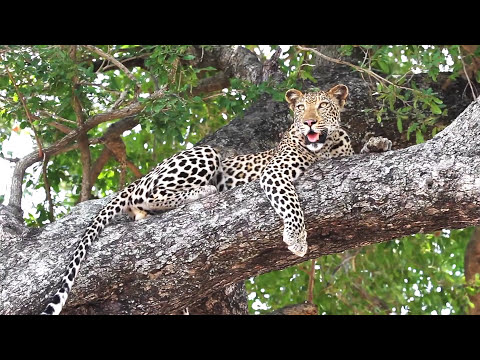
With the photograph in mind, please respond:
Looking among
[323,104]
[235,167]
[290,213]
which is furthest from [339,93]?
[290,213]

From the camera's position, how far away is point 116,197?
6879mm

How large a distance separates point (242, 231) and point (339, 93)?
7.00ft

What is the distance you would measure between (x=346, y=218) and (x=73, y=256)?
199 centimetres

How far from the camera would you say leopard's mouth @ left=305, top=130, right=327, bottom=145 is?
22.8 feet

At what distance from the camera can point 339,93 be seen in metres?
7.43

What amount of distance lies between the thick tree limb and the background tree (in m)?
1.20

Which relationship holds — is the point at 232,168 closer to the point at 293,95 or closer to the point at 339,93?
the point at 293,95

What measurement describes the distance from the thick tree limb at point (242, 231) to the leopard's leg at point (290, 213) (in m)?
0.07

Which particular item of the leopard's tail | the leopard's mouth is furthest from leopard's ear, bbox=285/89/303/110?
the leopard's tail

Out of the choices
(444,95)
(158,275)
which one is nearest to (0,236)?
(158,275)

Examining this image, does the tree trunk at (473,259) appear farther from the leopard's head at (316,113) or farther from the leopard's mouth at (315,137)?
the leopard's mouth at (315,137)

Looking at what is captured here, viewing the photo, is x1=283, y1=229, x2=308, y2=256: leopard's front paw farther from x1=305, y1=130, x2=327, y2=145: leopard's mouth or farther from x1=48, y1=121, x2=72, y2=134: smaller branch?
x1=48, y1=121, x2=72, y2=134: smaller branch

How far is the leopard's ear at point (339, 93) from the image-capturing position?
7.40 metres
